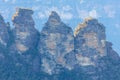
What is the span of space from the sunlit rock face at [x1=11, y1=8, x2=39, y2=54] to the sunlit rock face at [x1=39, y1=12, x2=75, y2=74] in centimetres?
171

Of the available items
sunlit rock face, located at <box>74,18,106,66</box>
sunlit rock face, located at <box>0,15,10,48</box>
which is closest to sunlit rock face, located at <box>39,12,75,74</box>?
sunlit rock face, located at <box>74,18,106,66</box>

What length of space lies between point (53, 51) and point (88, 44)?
5710mm

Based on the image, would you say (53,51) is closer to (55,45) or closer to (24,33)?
(55,45)

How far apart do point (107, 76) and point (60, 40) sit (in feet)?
30.9

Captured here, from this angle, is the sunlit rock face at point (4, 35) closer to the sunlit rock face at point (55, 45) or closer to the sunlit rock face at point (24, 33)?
the sunlit rock face at point (24, 33)

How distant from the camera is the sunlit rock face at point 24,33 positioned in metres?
103

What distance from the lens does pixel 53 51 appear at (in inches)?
4050

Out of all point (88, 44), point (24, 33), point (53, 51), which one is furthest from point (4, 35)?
point (88, 44)

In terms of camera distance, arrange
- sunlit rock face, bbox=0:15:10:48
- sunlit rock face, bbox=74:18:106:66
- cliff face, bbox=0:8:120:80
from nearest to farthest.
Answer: cliff face, bbox=0:8:120:80 → sunlit rock face, bbox=0:15:10:48 → sunlit rock face, bbox=74:18:106:66

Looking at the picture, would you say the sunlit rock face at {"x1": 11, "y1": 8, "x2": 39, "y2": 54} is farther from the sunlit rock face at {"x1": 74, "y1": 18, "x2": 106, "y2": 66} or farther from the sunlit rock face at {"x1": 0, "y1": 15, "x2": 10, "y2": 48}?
the sunlit rock face at {"x1": 74, "y1": 18, "x2": 106, "y2": 66}

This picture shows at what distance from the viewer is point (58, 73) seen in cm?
10275

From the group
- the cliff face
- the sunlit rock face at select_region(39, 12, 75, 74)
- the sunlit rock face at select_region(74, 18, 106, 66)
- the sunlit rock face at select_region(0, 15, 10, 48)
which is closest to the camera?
the cliff face

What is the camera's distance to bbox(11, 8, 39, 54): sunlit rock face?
103 m

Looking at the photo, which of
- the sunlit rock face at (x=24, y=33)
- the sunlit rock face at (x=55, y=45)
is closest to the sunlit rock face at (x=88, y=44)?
the sunlit rock face at (x=55, y=45)
